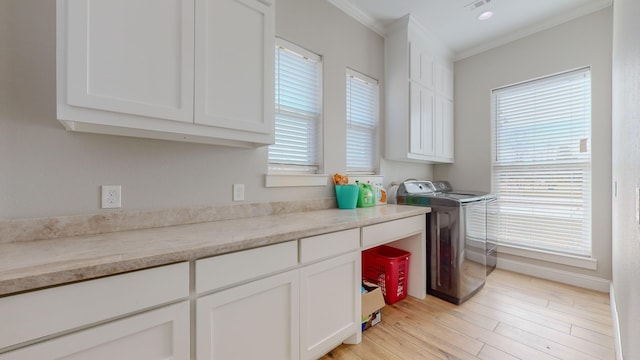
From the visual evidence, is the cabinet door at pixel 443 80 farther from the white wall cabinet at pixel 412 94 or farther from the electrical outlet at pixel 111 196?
the electrical outlet at pixel 111 196

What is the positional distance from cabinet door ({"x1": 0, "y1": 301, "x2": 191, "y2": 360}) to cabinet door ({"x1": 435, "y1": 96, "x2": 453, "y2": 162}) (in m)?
3.06

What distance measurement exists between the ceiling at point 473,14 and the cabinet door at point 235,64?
4.04 ft

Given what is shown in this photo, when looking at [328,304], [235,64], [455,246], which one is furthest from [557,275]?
[235,64]

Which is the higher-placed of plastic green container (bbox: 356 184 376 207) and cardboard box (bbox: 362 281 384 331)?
plastic green container (bbox: 356 184 376 207)

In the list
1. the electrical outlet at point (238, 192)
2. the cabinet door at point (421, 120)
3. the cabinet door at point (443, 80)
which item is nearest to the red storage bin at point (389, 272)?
the cabinet door at point (421, 120)

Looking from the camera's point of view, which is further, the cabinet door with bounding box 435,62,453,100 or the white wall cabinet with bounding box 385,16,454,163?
the cabinet door with bounding box 435,62,453,100

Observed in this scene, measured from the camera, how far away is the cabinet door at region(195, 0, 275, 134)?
1298mm

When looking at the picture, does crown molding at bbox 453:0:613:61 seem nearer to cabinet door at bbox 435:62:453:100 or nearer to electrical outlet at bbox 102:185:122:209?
cabinet door at bbox 435:62:453:100

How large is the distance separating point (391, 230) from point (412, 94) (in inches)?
62.2

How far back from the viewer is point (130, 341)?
87 centimetres

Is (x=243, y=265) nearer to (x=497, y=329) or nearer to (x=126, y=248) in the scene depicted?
(x=126, y=248)

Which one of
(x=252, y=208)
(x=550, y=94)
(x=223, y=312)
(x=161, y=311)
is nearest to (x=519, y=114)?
(x=550, y=94)

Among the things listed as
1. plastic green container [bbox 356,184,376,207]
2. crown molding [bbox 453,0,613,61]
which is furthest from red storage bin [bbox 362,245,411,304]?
crown molding [bbox 453,0,613,61]

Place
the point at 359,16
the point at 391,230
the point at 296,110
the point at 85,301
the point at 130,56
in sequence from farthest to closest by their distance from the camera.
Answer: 1. the point at 359,16
2. the point at 296,110
3. the point at 391,230
4. the point at 130,56
5. the point at 85,301
